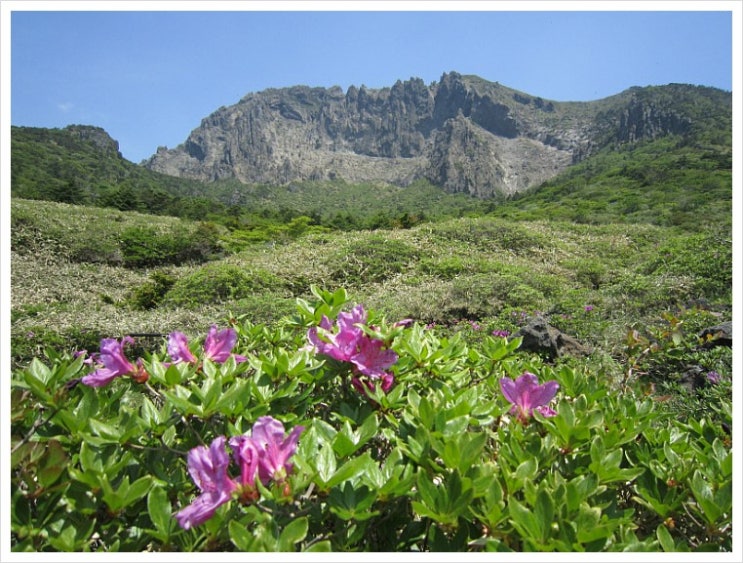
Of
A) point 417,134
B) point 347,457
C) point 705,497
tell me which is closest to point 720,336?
point 705,497

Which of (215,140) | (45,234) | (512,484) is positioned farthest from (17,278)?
(215,140)

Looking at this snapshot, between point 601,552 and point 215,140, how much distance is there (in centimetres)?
18168

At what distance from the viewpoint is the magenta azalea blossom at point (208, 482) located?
2.29ft

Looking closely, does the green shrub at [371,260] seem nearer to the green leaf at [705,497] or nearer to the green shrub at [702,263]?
the green shrub at [702,263]

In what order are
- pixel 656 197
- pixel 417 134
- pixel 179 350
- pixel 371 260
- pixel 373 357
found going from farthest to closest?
pixel 417 134, pixel 656 197, pixel 371 260, pixel 179 350, pixel 373 357

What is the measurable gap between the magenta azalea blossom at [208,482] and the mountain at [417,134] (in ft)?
336

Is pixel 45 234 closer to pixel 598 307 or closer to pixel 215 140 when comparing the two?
pixel 598 307

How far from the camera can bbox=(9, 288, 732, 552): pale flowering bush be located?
0.73m

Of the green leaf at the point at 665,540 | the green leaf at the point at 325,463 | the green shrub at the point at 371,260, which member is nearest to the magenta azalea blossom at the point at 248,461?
the green leaf at the point at 325,463

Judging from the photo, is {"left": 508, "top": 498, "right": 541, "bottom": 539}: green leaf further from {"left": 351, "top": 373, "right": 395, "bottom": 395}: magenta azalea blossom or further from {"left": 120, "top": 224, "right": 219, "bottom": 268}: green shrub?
{"left": 120, "top": 224, "right": 219, "bottom": 268}: green shrub

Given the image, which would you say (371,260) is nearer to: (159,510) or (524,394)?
(524,394)

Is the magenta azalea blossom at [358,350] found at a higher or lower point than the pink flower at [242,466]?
higher

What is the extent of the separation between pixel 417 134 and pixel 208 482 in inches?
7091

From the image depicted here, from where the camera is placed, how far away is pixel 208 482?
0.72 m
